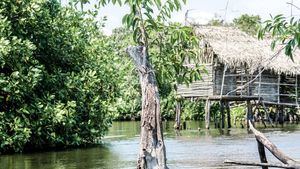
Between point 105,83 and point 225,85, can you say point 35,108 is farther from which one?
point 225,85

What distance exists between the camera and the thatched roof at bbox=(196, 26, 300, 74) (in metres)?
23.8

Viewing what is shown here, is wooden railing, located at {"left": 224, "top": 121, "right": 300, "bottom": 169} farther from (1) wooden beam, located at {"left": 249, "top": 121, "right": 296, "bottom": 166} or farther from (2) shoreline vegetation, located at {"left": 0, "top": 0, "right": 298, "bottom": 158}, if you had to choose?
(2) shoreline vegetation, located at {"left": 0, "top": 0, "right": 298, "bottom": 158}

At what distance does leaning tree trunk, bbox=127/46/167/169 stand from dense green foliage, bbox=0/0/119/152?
28.0 feet

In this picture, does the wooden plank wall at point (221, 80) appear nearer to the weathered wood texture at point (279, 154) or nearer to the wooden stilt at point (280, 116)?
the wooden stilt at point (280, 116)

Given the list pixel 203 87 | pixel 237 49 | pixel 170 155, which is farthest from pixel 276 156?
pixel 203 87

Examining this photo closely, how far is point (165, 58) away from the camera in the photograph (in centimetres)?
602

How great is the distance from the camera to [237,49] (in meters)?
24.4

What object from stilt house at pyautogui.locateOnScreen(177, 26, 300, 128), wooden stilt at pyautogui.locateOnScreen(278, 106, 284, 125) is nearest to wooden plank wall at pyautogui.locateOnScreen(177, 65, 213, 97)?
stilt house at pyautogui.locateOnScreen(177, 26, 300, 128)

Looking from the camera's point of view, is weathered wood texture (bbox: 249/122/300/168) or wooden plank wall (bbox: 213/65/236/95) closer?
weathered wood texture (bbox: 249/122/300/168)

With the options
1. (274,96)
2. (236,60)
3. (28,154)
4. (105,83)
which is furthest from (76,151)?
(274,96)

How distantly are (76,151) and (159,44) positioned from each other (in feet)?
34.7

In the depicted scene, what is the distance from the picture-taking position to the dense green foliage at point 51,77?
48.8ft

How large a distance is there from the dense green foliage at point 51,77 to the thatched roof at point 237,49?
6.30 metres

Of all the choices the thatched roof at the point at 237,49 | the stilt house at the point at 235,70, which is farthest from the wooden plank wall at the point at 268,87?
the thatched roof at the point at 237,49
